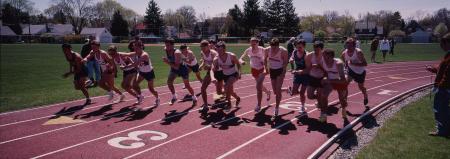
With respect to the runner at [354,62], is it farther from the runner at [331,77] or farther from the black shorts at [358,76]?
the runner at [331,77]

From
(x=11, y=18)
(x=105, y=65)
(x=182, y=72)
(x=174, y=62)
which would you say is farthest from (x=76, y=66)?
(x=11, y=18)

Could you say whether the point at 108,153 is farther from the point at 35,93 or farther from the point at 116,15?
the point at 116,15

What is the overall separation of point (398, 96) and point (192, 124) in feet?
23.1

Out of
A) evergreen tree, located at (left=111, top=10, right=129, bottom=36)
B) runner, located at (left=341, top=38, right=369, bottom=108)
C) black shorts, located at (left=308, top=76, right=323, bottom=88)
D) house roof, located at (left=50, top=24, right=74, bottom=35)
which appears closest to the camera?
black shorts, located at (left=308, top=76, right=323, bottom=88)

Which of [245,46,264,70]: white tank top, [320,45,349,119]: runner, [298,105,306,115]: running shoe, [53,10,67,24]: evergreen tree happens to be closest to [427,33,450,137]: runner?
[320,45,349,119]: runner

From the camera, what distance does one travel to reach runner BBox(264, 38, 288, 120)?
28.3ft

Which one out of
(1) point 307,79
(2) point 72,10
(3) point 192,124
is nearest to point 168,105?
(3) point 192,124

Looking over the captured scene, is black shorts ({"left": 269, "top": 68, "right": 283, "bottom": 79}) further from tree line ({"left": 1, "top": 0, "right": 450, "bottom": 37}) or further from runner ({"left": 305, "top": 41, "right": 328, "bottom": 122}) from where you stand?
tree line ({"left": 1, "top": 0, "right": 450, "bottom": 37})

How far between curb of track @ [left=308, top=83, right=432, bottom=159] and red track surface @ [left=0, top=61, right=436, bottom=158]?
0.58 feet

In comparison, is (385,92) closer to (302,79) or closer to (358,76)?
(358,76)

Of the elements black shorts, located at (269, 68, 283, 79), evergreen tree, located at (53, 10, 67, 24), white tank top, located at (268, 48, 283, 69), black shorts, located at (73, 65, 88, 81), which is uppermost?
evergreen tree, located at (53, 10, 67, 24)

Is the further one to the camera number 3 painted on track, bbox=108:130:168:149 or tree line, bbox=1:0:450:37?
tree line, bbox=1:0:450:37

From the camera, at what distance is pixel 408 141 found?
665 cm

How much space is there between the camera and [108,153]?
247 inches
